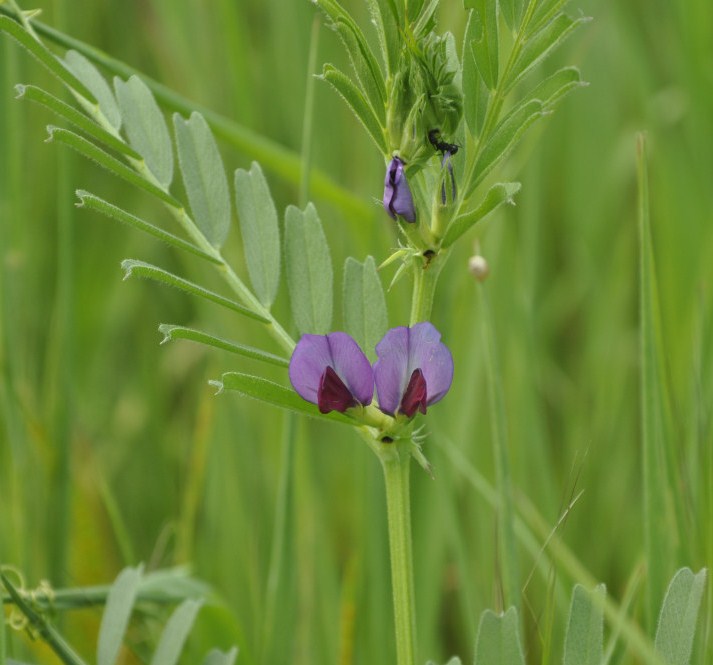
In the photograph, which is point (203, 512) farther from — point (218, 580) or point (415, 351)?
point (415, 351)

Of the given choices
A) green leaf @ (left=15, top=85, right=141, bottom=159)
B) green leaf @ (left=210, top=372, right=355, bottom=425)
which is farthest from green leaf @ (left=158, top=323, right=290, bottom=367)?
green leaf @ (left=15, top=85, right=141, bottom=159)

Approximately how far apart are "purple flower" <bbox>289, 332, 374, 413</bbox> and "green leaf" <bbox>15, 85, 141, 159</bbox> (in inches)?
6.2

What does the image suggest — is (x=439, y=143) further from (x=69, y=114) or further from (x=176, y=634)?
(x=176, y=634)

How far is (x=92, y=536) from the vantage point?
1043 millimetres

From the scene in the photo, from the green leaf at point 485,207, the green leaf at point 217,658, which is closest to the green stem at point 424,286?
the green leaf at point 485,207

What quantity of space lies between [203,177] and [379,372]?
191 mm

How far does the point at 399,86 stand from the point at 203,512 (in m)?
0.78

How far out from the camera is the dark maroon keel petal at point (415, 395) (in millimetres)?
449

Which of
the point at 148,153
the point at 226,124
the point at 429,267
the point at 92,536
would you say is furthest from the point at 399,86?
the point at 92,536

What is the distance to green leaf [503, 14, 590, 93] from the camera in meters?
0.50

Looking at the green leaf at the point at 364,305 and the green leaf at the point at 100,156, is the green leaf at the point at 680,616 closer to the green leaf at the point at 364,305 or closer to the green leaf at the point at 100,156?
the green leaf at the point at 364,305

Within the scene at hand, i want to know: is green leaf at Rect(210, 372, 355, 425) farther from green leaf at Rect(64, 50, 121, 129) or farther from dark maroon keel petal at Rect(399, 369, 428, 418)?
green leaf at Rect(64, 50, 121, 129)

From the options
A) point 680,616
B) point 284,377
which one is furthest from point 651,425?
point 284,377

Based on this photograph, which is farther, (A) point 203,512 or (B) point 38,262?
(B) point 38,262
